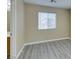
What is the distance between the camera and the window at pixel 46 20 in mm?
8164

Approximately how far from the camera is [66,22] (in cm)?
1003

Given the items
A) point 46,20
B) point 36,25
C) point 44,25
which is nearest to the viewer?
point 36,25

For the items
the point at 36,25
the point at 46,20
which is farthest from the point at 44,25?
the point at 36,25

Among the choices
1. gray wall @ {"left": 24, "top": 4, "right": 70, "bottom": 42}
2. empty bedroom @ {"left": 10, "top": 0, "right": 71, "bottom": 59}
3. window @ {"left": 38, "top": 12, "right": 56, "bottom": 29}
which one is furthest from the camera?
window @ {"left": 38, "top": 12, "right": 56, "bottom": 29}

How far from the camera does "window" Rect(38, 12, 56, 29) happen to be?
8164mm

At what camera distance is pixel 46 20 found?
28.3ft

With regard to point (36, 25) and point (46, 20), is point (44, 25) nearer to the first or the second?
point (46, 20)

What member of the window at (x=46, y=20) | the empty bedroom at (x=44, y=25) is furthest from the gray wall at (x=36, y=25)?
the window at (x=46, y=20)

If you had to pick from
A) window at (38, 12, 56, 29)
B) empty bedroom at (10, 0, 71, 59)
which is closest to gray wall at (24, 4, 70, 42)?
empty bedroom at (10, 0, 71, 59)

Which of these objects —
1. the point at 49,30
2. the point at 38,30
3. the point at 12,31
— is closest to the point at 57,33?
the point at 49,30

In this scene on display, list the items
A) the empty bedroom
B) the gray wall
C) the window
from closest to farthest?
the empty bedroom
the gray wall
the window

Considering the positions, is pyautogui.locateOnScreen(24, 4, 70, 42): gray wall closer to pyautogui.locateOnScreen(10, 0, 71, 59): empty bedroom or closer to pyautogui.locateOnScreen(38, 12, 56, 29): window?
pyautogui.locateOnScreen(10, 0, 71, 59): empty bedroom

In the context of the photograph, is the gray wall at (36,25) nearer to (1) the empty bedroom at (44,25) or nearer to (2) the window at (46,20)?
(1) the empty bedroom at (44,25)
